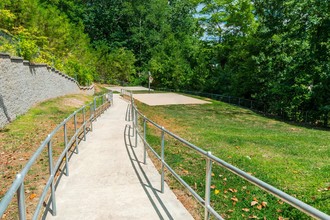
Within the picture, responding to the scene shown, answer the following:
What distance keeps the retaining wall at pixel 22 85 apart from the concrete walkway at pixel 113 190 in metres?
5.38

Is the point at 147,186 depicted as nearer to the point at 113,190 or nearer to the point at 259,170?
the point at 113,190

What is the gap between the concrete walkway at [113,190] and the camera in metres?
4.27

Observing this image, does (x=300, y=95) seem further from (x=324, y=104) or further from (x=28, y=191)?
(x=28, y=191)

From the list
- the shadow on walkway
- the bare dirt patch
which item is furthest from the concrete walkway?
the bare dirt patch

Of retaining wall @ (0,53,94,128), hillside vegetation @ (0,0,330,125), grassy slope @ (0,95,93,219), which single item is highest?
hillside vegetation @ (0,0,330,125)

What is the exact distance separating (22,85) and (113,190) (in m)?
10.5

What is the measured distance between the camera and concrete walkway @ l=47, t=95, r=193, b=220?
427 centimetres

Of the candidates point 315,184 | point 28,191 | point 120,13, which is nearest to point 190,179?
point 315,184

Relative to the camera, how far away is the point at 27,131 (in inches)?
397

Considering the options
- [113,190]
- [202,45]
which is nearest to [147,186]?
[113,190]

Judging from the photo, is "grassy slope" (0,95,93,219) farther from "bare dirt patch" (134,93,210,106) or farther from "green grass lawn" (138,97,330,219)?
"bare dirt patch" (134,93,210,106)

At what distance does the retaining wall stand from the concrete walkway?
5.38m

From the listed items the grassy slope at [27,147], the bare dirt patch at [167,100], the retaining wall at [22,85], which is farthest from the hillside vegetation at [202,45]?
the bare dirt patch at [167,100]

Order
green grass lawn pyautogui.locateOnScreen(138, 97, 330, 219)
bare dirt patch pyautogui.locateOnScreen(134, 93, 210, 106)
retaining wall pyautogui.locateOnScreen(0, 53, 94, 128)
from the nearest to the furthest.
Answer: green grass lawn pyautogui.locateOnScreen(138, 97, 330, 219), retaining wall pyautogui.locateOnScreen(0, 53, 94, 128), bare dirt patch pyautogui.locateOnScreen(134, 93, 210, 106)
